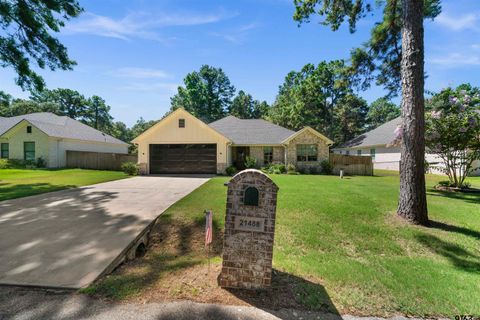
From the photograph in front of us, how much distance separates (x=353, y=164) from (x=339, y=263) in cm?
1685

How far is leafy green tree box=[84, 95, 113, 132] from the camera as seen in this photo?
5431cm

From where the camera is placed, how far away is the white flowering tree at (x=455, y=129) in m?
10.4

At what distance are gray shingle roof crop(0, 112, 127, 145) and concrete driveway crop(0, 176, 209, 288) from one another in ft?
55.9

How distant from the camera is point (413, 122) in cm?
638

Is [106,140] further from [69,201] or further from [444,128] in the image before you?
[444,128]

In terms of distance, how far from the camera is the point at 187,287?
3430mm

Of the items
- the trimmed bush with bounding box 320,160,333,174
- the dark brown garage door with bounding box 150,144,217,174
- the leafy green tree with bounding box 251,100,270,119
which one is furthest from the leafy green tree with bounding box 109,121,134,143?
the trimmed bush with bounding box 320,160,333,174

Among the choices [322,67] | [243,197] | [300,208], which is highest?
[322,67]

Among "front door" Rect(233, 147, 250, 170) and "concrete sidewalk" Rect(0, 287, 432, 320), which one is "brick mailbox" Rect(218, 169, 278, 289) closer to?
"concrete sidewalk" Rect(0, 287, 432, 320)

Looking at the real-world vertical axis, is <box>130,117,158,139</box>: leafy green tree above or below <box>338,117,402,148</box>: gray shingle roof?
above

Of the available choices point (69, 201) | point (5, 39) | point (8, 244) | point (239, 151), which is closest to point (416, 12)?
point (8, 244)

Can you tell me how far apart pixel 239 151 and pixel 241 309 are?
18.7 metres

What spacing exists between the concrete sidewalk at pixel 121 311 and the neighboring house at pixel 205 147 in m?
15.0

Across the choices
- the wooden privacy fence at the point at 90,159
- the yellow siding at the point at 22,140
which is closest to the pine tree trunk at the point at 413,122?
the wooden privacy fence at the point at 90,159
